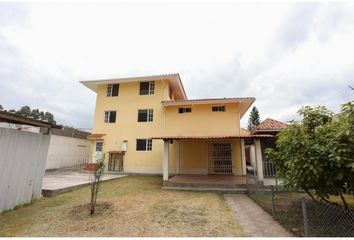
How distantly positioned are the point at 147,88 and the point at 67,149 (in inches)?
385

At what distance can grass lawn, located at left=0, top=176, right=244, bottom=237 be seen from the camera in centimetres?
421

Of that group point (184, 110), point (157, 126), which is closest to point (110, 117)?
point (157, 126)

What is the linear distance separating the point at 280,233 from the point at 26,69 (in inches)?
716

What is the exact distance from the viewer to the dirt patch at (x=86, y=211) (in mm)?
5207

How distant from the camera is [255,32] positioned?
26.6 ft

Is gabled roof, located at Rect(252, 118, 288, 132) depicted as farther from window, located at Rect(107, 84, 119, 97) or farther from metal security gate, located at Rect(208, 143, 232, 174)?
window, located at Rect(107, 84, 119, 97)

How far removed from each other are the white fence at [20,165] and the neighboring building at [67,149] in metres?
8.59

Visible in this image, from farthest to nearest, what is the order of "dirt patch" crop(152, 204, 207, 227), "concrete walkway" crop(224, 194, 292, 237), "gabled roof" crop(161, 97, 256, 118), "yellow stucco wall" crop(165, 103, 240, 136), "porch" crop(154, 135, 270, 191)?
"yellow stucco wall" crop(165, 103, 240, 136) < "porch" crop(154, 135, 270, 191) < "gabled roof" crop(161, 97, 256, 118) < "dirt patch" crop(152, 204, 207, 227) < "concrete walkway" crop(224, 194, 292, 237)

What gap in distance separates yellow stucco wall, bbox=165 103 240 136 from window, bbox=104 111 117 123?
211 inches

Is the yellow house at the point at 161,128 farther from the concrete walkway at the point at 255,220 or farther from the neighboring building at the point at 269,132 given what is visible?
the concrete walkway at the point at 255,220

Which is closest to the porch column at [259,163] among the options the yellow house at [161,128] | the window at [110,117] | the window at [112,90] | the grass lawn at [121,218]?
the yellow house at [161,128]

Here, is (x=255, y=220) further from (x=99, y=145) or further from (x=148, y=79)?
(x=99, y=145)

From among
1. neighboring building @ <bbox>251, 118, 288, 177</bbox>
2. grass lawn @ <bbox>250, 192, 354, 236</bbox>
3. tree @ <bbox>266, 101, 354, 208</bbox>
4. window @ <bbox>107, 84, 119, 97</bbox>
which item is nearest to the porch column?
neighboring building @ <bbox>251, 118, 288, 177</bbox>

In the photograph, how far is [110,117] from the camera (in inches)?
658
